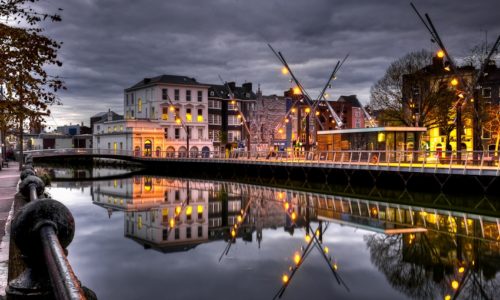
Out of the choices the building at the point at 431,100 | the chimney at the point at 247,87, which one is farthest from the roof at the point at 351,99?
the building at the point at 431,100

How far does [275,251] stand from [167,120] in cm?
8024

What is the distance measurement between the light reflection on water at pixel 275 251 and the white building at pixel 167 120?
61.4m

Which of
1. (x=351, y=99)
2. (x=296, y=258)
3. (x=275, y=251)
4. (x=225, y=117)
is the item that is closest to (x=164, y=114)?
(x=225, y=117)

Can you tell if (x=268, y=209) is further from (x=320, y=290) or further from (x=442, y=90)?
(x=442, y=90)

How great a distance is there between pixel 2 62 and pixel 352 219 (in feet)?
65.3

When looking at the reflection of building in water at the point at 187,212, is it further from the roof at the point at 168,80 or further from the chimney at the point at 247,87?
the chimney at the point at 247,87

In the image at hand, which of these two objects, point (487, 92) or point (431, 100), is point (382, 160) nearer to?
point (431, 100)

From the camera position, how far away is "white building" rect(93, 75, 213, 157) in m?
94.1

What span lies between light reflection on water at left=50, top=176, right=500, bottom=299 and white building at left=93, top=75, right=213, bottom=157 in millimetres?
61391

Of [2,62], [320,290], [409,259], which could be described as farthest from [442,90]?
Result: [2,62]

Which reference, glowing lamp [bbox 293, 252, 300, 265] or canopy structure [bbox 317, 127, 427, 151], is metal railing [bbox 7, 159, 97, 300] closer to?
glowing lamp [bbox 293, 252, 300, 265]

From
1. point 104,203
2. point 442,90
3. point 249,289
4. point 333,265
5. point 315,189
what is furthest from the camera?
point 442,90

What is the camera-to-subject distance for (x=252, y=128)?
106m

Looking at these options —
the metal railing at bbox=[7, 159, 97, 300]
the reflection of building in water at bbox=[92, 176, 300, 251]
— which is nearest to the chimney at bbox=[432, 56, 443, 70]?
the reflection of building in water at bbox=[92, 176, 300, 251]
